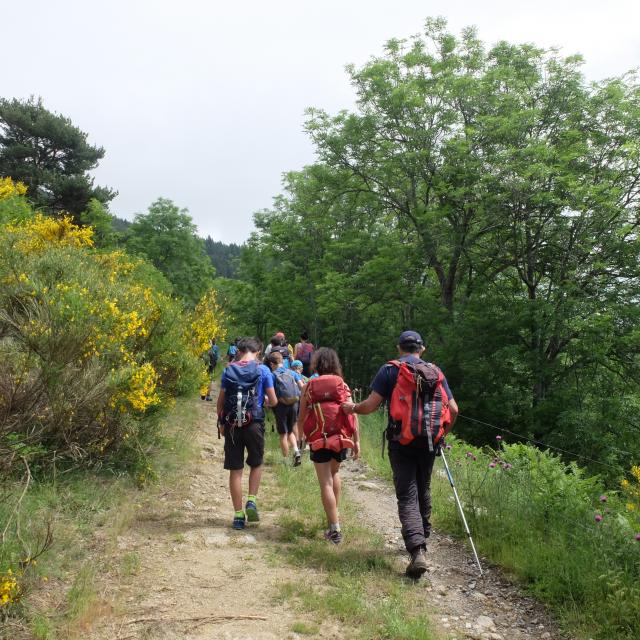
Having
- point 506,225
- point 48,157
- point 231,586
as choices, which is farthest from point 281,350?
point 48,157

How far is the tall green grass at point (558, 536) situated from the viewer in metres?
3.45

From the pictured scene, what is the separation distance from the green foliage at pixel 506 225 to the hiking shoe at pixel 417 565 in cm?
1222

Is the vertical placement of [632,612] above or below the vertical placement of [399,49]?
below

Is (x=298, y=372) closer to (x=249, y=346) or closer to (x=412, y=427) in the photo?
(x=249, y=346)

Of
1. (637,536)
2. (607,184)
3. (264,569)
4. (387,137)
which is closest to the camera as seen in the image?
(637,536)

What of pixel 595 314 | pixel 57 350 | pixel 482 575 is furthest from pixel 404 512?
pixel 595 314

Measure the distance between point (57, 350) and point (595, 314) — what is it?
545 inches

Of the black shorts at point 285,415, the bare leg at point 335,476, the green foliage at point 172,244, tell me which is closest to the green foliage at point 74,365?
the black shorts at point 285,415

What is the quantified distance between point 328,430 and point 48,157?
27601 mm

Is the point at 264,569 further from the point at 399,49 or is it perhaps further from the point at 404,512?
the point at 399,49

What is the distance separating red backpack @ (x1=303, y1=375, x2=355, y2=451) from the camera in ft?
15.8

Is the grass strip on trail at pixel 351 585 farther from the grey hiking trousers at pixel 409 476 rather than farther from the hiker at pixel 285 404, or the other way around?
the hiker at pixel 285 404

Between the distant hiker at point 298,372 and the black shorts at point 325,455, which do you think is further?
the distant hiker at point 298,372

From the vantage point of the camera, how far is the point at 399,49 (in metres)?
19.9
